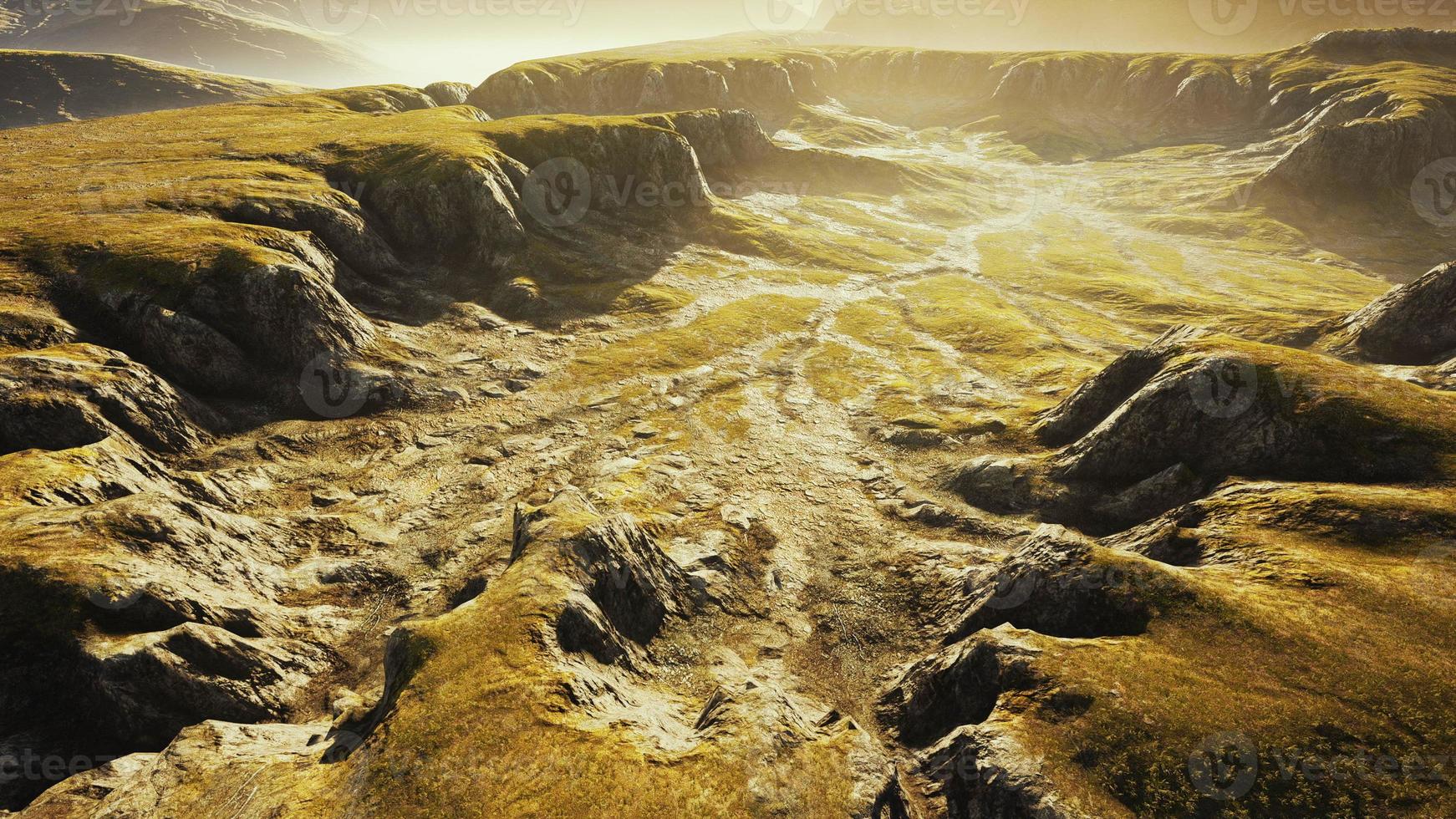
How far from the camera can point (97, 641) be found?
78.9 feet

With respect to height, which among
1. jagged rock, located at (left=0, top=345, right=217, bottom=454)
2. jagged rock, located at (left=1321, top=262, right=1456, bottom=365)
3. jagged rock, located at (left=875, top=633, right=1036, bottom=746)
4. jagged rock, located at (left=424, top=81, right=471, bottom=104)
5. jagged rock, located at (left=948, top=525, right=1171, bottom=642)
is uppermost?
jagged rock, located at (left=424, top=81, right=471, bottom=104)

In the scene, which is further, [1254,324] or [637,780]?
[1254,324]

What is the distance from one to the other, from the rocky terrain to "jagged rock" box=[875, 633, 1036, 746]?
8.4 inches

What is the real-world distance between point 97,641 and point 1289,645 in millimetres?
50457

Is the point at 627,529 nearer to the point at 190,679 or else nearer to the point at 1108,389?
the point at 190,679

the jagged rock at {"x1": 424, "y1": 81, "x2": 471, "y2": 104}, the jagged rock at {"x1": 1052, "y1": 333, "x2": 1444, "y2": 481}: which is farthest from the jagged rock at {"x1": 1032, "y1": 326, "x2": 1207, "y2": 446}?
the jagged rock at {"x1": 424, "y1": 81, "x2": 471, "y2": 104}

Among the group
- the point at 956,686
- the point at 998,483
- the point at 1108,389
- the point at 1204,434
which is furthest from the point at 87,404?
the point at 1108,389

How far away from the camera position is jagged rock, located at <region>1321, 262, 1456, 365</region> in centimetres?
5203

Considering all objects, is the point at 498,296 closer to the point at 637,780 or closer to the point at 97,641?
the point at 97,641

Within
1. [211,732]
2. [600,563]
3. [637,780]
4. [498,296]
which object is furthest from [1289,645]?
[498,296]

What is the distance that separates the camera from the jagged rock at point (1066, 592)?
27312mm

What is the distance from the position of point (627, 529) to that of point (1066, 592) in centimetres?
2513

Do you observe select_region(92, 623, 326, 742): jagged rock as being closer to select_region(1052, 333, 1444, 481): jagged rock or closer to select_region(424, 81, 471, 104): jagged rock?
select_region(1052, 333, 1444, 481): jagged rock

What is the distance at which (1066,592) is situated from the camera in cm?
2920
